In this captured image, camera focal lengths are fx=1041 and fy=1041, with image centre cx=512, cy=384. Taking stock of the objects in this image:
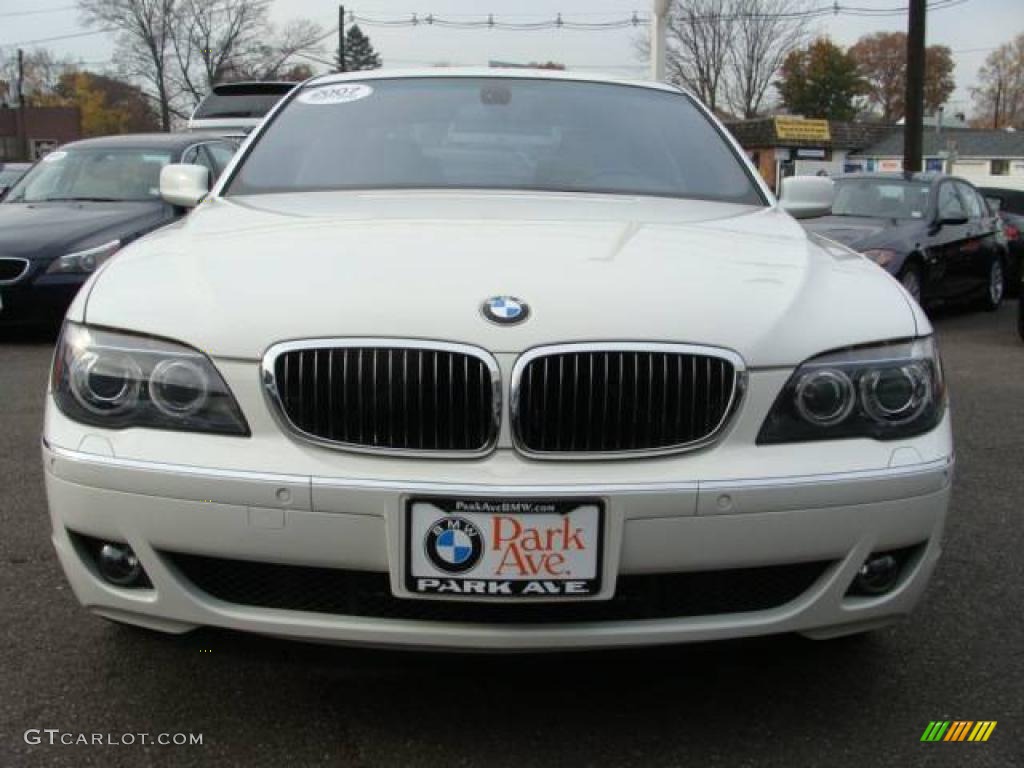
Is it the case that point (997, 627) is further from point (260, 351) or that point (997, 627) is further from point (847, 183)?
point (847, 183)

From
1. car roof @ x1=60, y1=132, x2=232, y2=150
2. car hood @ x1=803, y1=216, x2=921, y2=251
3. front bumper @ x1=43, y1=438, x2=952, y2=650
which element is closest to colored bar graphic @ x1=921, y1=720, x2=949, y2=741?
front bumper @ x1=43, y1=438, x2=952, y2=650

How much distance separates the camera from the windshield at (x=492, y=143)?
3.33m

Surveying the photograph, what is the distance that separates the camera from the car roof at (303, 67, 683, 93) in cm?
382

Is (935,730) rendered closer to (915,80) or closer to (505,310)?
(505,310)

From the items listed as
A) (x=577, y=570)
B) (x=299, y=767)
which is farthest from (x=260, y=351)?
(x=299, y=767)

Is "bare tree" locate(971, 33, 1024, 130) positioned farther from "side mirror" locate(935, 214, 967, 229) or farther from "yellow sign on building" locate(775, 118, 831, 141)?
"side mirror" locate(935, 214, 967, 229)

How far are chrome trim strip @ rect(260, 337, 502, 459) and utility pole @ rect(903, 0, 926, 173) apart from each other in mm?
16858

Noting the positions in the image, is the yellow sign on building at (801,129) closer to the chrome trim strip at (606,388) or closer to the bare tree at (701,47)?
the bare tree at (701,47)

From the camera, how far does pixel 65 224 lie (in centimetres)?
786

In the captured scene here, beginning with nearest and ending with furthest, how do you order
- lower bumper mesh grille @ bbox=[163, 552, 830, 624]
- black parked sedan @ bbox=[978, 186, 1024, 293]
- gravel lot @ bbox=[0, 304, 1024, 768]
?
lower bumper mesh grille @ bbox=[163, 552, 830, 624], gravel lot @ bbox=[0, 304, 1024, 768], black parked sedan @ bbox=[978, 186, 1024, 293]

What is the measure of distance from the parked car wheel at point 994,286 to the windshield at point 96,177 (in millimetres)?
8504

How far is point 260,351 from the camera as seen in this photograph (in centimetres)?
208

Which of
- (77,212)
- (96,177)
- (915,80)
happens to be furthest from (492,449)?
(915,80)

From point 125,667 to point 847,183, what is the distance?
967 cm
